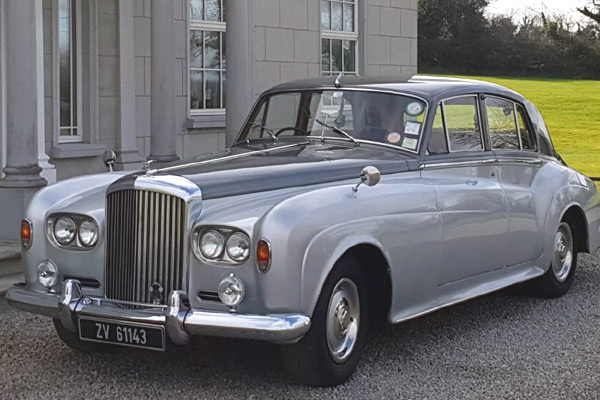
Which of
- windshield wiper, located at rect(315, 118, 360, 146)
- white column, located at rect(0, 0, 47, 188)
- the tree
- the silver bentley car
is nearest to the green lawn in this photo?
the tree

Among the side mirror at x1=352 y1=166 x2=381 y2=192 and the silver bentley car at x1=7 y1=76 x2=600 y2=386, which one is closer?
the silver bentley car at x1=7 y1=76 x2=600 y2=386

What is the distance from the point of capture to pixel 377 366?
18.2 feet

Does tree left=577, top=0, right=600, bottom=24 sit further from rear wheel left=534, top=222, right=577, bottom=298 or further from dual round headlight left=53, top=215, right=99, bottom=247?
dual round headlight left=53, top=215, right=99, bottom=247

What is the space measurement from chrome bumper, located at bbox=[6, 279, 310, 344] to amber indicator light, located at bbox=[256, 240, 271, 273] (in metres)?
0.23

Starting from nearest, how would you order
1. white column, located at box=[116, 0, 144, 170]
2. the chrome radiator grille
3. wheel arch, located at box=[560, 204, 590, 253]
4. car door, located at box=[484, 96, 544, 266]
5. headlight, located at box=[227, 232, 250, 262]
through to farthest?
headlight, located at box=[227, 232, 250, 262], the chrome radiator grille, car door, located at box=[484, 96, 544, 266], wheel arch, located at box=[560, 204, 590, 253], white column, located at box=[116, 0, 144, 170]

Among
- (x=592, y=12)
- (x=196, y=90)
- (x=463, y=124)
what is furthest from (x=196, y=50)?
(x=592, y=12)

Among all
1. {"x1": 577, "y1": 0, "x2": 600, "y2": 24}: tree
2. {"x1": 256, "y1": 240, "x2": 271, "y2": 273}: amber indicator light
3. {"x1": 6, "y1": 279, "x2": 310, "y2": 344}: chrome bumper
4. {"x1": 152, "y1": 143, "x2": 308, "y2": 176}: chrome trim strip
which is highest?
{"x1": 577, "y1": 0, "x2": 600, "y2": 24}: tree

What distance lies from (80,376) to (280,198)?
1477mm

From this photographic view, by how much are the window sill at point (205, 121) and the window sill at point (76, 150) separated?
52.3 inches

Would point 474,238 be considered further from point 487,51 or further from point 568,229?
point 487,51

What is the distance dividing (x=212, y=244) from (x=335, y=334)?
84 cm

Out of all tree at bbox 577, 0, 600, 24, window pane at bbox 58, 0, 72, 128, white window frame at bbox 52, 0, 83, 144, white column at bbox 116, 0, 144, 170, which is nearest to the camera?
white window frame at bbox 52, 0, 83, 144

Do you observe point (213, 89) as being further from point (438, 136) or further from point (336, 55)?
point (438, 136)

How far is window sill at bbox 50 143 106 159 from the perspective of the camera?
32.3 feet
